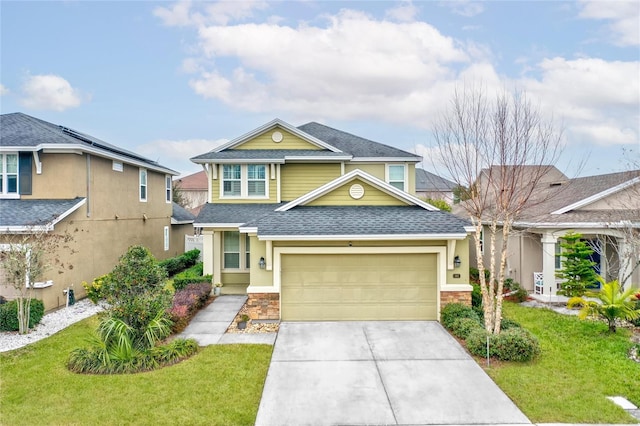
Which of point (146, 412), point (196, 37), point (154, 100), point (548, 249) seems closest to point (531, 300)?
point (548, 249)

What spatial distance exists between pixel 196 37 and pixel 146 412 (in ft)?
50.3

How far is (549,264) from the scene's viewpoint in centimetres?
1275

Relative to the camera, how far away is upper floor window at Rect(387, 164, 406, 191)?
15.8 meters

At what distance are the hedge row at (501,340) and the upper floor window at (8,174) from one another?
1522cm

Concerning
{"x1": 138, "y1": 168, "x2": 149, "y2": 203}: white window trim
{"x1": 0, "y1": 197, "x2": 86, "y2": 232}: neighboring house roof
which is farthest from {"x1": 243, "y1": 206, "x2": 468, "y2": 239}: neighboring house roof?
{"x1": 138, "y1": 168, "x2": 149, "y2": 203}: white window trim

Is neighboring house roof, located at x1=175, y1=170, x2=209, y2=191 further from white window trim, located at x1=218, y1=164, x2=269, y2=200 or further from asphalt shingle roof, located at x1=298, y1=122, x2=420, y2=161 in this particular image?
white window trim, located at x1=218, y1=164, x2=269, y2=200

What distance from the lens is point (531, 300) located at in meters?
12.8

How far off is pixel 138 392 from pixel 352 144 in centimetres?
1336

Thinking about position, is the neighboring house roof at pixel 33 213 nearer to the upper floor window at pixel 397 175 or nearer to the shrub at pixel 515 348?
the upper floor window at pixel 397 175

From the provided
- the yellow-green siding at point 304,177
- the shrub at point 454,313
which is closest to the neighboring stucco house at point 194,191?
the yellow-green siding at point 304,177

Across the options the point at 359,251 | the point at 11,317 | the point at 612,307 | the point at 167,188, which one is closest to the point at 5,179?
the point at 11,317

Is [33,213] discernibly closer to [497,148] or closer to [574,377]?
[497,148]

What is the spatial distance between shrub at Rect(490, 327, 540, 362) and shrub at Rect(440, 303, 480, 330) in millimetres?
1677

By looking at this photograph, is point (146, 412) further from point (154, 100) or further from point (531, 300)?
point (154, 100)
